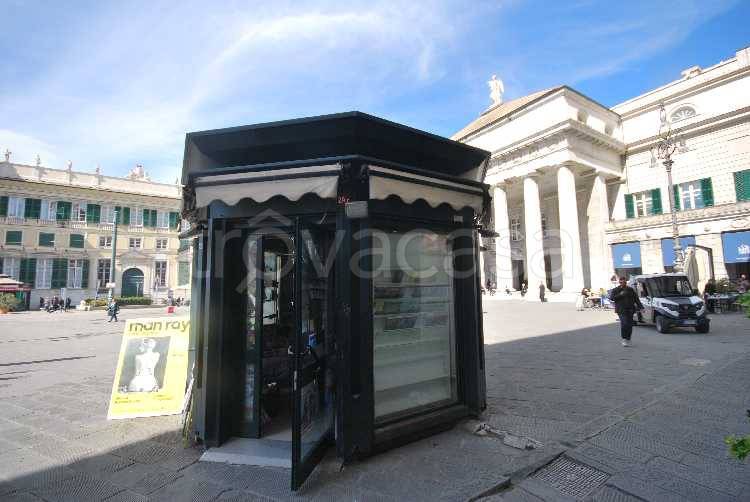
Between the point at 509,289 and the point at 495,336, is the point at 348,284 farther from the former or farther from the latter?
the point at 509,289

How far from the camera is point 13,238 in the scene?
35875 millimetres

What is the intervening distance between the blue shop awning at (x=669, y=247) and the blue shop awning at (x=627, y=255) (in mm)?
1478

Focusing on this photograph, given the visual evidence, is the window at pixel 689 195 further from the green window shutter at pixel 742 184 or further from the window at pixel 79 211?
the window at pixel 79 211

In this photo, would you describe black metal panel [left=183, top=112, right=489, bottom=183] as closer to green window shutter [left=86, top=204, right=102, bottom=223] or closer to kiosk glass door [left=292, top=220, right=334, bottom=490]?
kiosk glass door [left=292, top=220, right=334, bottom=490]

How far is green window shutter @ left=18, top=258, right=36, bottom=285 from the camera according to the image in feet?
118

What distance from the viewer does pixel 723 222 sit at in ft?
77.4

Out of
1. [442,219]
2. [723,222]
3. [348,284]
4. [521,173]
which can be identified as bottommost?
[348,284]

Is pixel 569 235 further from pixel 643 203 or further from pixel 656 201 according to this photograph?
pixel 643 203

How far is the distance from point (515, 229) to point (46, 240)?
47732mm

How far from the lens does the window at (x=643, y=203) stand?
92.6ft

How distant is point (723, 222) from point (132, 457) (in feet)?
105

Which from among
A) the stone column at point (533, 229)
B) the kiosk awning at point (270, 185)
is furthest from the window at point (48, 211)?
the kiosk awning at point (270, 185)

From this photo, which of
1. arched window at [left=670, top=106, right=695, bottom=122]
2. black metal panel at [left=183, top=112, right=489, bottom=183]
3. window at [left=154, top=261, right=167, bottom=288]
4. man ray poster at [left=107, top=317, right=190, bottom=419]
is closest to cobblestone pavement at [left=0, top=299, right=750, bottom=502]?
man ray poster at [left=107, top=317, right=190, bottom=419]

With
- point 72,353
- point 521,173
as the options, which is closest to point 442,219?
point 72,353
